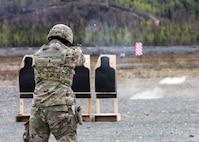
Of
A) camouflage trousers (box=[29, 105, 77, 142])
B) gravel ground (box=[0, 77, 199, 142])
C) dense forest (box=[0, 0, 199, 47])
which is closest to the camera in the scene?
camouflage trousers (box=[29, 105, 77, 142])

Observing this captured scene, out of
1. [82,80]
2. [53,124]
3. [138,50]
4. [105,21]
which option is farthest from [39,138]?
[105,21]

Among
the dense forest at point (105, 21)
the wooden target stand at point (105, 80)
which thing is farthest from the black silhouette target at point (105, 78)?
the dense forest at point (105, 21)

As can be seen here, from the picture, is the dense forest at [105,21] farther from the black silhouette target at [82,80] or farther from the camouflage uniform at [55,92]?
the camouflage uniform at [55,92]

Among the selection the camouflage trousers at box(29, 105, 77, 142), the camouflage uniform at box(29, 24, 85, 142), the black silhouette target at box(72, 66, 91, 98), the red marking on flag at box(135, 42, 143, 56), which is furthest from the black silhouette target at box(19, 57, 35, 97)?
the red marking on flag at box(135, 42, 143, 56)

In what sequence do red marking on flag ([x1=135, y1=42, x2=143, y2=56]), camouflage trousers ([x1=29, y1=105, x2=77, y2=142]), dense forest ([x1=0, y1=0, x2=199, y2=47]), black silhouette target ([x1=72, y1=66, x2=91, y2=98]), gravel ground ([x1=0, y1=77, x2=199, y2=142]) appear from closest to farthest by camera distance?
camouflage trousers ([x1=29, y1=105, x2=77, y2=142]) < gravel ground ([x1=0, y1=77, x2=199, y2=142]) < black silhouette target ([x1=72, y1=66, x2=91, y2=98]) < red marking on flag ([x1=135, y1=42, x2=143, y2=56]) < dense forest ([x1=0, y1=0, x2=199, y2=47])

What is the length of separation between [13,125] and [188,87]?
11.9 m

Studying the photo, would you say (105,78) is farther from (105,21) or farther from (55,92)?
(105,21)

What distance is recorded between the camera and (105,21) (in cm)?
5453

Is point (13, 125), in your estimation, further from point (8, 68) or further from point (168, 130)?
point (8, 68)

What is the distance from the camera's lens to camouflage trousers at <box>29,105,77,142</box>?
6.39 meters

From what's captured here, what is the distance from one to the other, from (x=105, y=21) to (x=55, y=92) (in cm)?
4827

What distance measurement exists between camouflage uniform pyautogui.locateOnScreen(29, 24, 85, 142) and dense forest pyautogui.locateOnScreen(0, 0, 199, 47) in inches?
1670

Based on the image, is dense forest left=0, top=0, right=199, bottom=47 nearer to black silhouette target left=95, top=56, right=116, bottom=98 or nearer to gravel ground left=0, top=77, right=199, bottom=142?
gravel ground left=0, top=77, right=199, bottom=142

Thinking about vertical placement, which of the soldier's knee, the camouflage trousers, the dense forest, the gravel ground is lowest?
the gravel ground
